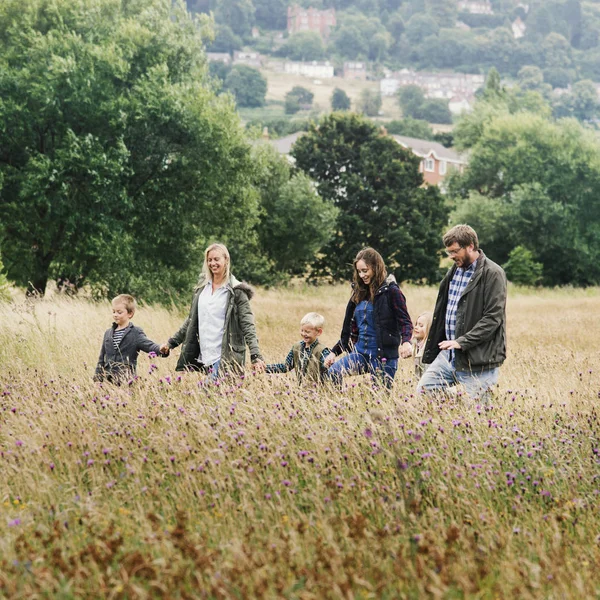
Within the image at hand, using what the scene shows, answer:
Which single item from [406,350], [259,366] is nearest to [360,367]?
[406,350]

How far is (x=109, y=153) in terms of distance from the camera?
72.4 feet

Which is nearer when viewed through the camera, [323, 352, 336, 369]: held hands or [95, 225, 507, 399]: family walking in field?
[95, 225, 507, 399]: family walking in field

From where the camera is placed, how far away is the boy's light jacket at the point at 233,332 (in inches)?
309

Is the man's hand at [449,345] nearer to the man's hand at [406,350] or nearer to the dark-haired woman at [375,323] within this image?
the man's hand at [406,350]

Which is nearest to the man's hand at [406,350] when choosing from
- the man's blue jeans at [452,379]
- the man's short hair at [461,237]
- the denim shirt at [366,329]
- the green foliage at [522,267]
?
the man's blue jeans at [452,379]

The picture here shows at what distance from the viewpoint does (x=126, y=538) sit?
4137 mm

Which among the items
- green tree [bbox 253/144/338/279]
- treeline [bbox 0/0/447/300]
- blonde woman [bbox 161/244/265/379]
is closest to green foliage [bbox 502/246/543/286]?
green tree [bbox 253/144/338/279]

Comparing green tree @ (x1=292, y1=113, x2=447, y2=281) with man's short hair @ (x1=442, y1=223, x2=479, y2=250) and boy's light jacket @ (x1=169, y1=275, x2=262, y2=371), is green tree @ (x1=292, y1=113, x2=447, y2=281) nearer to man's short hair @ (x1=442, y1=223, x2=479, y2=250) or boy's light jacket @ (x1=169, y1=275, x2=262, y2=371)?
boy's light jacket @ (x1=169, y1=275, x2=262, y2=371)

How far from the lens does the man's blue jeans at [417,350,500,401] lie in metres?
7.05

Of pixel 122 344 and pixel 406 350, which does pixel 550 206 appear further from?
pixel 122 344

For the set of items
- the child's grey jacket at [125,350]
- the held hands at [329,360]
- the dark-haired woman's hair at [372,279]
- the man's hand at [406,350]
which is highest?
the dark-haired woman's hair at [372,279]

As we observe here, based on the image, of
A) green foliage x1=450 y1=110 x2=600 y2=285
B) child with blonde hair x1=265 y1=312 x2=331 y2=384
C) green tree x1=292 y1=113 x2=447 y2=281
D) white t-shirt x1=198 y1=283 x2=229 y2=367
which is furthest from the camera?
green foliage x1=450 y1=110 x2=600 y2=285

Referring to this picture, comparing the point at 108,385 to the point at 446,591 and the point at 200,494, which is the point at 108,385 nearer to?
the point at 200,494

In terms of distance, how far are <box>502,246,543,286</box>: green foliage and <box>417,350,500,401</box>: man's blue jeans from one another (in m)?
45.2
